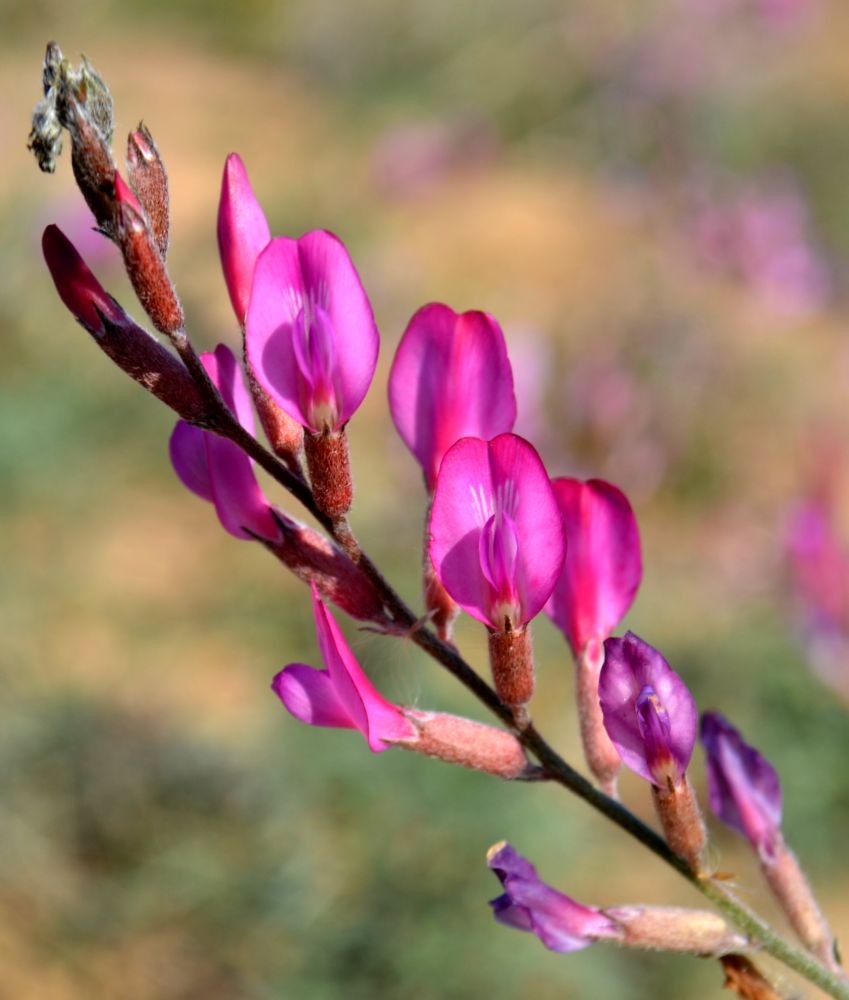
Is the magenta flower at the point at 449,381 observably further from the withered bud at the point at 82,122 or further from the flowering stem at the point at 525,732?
the withered bud at the point at 82,122

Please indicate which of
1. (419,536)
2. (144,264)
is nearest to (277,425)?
(144,264)

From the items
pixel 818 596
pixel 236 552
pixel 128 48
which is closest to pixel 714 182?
pixel 236 552

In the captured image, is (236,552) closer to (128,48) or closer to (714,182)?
(714,182)

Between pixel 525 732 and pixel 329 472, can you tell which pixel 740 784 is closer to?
pixel 525 732

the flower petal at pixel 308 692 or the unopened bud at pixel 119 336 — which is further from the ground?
the unopened bud at pixel 119 336

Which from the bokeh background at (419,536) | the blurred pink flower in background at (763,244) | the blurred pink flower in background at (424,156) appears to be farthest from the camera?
the blurred pink flower in background at (424,156)

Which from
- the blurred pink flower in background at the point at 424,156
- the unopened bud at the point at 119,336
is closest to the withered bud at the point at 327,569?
the unopened bud at the point at 119,336
